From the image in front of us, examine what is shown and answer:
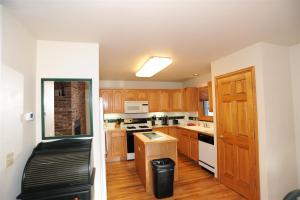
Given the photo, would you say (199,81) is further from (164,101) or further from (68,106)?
(68,106)

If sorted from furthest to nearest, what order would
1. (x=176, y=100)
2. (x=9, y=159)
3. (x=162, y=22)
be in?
1. (x=176, y=100)
2. (x=162, y=22)
3. (x=9, y=159)

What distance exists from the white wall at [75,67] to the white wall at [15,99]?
18 centimetres

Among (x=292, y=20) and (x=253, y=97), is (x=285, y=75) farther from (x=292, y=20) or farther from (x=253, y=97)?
(x=292, y=20)

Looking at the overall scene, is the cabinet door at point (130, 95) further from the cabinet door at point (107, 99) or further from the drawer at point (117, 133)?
the drawer at point (117, 133)

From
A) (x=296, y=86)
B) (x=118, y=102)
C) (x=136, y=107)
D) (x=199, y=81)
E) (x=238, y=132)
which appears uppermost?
(x=199, y=81)

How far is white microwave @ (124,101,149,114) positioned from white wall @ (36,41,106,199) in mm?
2848

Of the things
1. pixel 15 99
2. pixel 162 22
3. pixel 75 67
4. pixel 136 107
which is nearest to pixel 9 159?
pixel 15 99

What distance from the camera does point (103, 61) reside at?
3.08 m

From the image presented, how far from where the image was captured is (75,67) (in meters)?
2.10

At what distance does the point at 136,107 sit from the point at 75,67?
310 cm

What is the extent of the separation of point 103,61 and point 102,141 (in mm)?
1653

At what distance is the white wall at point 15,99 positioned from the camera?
131cm

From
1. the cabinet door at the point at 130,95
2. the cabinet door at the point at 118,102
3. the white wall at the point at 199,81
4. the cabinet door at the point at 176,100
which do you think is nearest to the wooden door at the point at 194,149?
the cabinet door at the point at 176,100

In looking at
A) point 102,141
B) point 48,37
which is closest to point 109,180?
point 102,141
